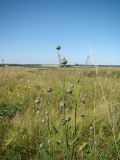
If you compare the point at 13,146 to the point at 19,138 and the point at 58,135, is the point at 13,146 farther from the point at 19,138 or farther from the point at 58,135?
the point at 58,135

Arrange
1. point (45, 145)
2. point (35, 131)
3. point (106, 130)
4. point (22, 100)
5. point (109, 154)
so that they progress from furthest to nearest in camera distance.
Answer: point (22, 100)
point (106, 130)
point (35, 131)
point (109, 154)
point (45, 145)

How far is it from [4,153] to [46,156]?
561mm

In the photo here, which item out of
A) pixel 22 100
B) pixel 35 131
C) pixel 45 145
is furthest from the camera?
pixel 22 100

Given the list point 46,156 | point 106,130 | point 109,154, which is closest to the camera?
point 46,156

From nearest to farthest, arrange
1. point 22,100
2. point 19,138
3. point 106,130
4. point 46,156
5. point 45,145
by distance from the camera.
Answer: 1. point 46,156
2. point 45,145
3. point 19,138
4. point 106,130
5. point 22,100

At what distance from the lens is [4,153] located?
2.57 meters

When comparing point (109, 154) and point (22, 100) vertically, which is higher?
point (22, 100)

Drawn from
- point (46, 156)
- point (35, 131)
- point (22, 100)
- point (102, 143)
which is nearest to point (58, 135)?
point (35, 131)

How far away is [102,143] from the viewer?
303cm

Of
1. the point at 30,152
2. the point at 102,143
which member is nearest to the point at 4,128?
the point at 30,152

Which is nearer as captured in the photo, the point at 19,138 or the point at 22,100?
the point at 19,138

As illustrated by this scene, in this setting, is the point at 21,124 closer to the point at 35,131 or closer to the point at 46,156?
the point at 35,131

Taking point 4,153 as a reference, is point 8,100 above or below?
above

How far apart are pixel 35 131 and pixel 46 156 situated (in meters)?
0.94
